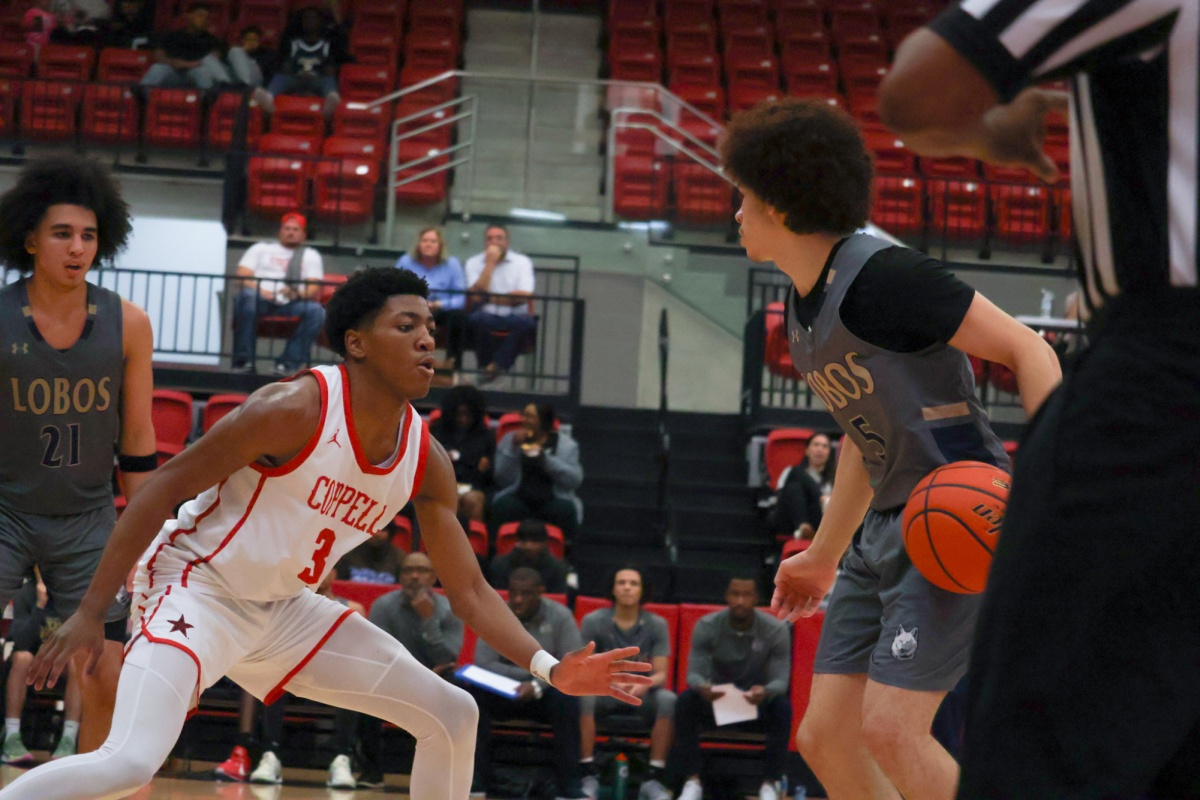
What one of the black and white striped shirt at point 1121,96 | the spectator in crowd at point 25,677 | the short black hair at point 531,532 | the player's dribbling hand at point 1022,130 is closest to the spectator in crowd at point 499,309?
the short black hair at point 531,532

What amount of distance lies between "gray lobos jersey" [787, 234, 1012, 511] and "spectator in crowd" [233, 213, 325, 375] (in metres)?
8.42

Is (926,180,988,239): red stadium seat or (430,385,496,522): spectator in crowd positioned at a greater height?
(926,180,988,239): red stadium seat

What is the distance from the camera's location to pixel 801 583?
11.6 feet

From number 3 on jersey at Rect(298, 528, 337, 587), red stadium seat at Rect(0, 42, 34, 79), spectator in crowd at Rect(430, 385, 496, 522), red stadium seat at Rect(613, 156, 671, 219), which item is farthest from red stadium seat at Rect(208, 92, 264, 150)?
number 3 on jersey at Rect(298, 528, 337, 587)

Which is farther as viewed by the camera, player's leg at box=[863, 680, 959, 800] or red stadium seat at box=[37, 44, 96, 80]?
red stadium seat at box=[37, 44, 96, 80]

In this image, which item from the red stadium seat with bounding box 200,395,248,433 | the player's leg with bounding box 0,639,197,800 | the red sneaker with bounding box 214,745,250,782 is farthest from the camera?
the red stadium seat with bounding box 200,395,248,433

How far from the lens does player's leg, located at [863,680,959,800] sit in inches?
113

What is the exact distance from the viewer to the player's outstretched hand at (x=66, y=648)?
Answer: 3.04 meters

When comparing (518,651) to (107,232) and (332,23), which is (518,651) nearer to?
(107,232)

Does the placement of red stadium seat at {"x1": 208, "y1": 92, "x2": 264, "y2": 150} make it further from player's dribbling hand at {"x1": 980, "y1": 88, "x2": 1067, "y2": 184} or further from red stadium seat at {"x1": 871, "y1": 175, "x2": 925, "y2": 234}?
player's dribbling hand at {"x1": 980, "y1": 88, "x2": 1067, "y2": 184}

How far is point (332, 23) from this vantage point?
15438 mm

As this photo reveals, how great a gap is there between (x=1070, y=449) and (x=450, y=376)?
9581 mm

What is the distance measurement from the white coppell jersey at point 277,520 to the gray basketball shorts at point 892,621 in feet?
4.39

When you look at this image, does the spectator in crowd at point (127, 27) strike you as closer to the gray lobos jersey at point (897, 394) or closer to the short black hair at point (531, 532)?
the short black hair at point (531, 532)
